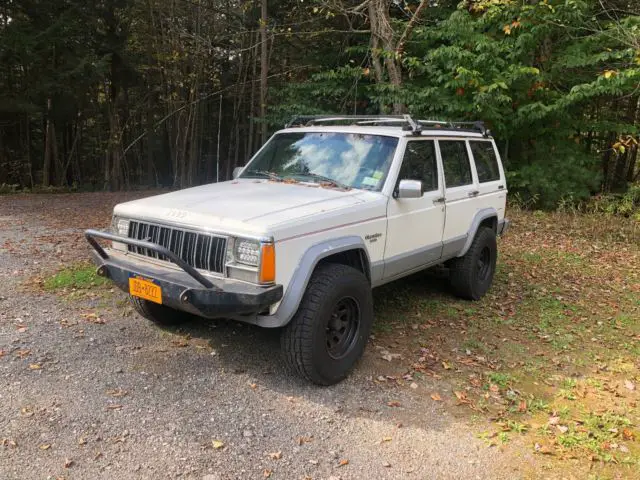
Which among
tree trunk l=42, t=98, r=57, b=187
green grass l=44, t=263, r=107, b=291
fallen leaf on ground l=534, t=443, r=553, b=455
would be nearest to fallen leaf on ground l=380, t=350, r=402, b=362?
fallen leaf on ground l=534, t=443, r=553, b=455

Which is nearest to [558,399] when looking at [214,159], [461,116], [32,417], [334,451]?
[334,451]

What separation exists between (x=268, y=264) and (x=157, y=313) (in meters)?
1.90

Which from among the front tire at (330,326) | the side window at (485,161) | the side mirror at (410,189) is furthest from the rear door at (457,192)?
the front tire at (330,326)

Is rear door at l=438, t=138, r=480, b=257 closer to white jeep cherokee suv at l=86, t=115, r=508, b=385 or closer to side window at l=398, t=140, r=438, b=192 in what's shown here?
white jeep cherokee suv at l=86, t=115, r=508, b=385

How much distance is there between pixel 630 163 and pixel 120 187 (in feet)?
57.8

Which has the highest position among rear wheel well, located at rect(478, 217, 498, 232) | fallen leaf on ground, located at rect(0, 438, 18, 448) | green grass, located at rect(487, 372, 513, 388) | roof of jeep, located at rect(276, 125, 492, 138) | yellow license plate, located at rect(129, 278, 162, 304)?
roof of jeep, located at rect(276, 125, 492, 138)

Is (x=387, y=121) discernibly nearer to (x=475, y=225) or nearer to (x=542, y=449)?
(x=475, y=225)

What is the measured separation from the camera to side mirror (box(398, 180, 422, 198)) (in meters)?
4.16

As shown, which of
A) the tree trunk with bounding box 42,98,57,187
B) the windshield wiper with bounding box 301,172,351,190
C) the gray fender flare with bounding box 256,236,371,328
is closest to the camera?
the gray fender flare with bounding box 256,236,371,328

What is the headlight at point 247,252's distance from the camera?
3299 mm

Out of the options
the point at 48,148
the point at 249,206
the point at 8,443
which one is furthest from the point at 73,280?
the point at 48,148

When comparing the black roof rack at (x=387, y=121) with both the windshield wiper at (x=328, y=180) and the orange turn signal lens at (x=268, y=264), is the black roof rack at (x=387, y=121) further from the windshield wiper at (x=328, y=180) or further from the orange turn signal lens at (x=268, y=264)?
the orange turn signal lens at (x=268, y=264)

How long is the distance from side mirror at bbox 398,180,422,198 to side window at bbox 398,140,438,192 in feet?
1.06

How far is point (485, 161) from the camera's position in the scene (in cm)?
618
